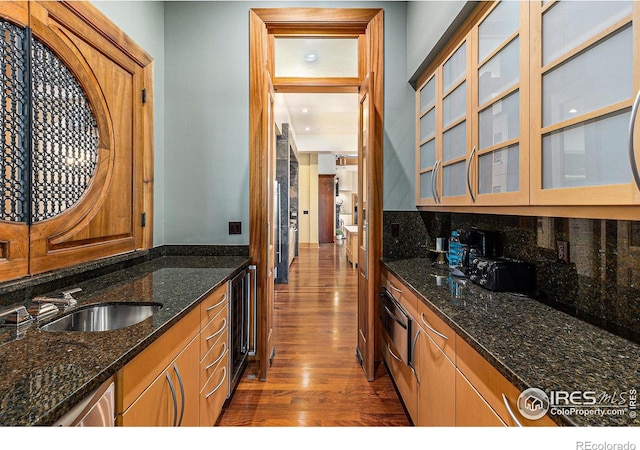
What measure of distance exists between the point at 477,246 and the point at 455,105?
2.78 feet

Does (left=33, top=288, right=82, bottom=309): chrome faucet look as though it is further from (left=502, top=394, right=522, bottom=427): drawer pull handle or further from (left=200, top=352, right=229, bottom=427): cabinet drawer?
(left=502, top=394, right=522, bottom=427): drawer pull handle

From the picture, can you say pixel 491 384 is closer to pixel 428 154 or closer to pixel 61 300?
pixel 61 300

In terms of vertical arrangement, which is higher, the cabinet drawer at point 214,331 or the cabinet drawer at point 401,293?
the cabinet drawer at point 401,293

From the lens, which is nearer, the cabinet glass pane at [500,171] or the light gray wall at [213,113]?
the cabinet glass pane at [500,171]

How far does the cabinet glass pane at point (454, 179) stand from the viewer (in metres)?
1.80

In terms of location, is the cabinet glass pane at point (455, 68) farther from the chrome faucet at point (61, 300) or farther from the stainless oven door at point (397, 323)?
the chrome faucet at point (61, 300)

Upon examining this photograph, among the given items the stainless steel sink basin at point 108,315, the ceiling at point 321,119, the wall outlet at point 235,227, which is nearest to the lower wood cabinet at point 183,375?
the stainless steel sink basin at point 108,315

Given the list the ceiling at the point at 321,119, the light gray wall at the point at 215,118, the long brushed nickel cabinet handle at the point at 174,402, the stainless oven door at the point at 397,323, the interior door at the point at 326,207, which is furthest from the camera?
the interior door at the point at 326,207

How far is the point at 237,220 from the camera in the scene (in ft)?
8.54

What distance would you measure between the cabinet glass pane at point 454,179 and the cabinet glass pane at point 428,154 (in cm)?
21

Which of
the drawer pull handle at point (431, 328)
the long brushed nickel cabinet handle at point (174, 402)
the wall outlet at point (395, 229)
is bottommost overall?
the long brushed nickel cabinet handle at point (174, 402)

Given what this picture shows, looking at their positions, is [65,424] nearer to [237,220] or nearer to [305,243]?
[237,220]

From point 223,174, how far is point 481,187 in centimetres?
185
